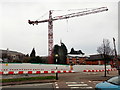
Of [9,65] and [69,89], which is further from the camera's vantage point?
[9,65]

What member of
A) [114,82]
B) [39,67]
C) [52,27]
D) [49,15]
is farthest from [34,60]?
[114,82]

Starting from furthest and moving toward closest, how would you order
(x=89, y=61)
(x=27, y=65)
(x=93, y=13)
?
(x=89, y=61) < (x=93, y=13) < (x=27, y=65)

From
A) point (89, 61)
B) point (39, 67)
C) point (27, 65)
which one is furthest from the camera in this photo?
point (89, 61)

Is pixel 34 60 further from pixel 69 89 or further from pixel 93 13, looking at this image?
pixel 69 89

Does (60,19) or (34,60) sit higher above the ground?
(60,19)

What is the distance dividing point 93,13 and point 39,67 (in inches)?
1923

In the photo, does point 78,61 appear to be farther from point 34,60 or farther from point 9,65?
point 9,65

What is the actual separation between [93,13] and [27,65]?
5061cm

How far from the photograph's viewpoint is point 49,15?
78.5 m

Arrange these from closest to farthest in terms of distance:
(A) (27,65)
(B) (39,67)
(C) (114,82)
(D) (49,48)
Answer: (C) (114,82) < (A) (27,65) < (B) (39,67) < (D) (49,48)

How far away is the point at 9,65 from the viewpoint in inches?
867

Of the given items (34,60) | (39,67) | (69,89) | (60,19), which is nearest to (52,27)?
(60,19)

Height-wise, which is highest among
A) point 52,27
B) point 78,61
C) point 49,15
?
point 49,15

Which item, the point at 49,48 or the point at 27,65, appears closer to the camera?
the point at 27,65
